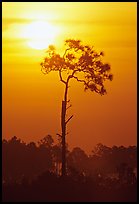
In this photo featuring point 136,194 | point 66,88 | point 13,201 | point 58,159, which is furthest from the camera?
point 58,159

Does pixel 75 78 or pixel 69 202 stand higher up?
pixel 75 78

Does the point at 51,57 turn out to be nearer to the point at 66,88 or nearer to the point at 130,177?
the point at 66,88

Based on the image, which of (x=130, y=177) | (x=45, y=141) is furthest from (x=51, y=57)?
(x=45, y=141)

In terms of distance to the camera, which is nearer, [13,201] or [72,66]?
[13,201]

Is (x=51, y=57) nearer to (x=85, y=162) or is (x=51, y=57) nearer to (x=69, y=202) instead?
(x=69, y=202)

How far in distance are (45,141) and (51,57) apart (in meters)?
41.0

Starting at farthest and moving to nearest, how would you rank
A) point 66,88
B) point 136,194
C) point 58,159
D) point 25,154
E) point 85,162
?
point 85,162
point 25,154
point 58,159
point 66,88
point 136,194

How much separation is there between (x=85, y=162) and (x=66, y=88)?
4845 cm

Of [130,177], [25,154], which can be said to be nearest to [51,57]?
[130,177]

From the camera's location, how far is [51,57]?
43156mm

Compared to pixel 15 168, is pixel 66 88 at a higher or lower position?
higher

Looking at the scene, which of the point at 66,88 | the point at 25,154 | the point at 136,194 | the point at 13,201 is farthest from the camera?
the point at 25,154

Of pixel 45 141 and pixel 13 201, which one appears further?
pixel 45 141

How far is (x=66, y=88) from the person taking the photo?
42250 millimetres
